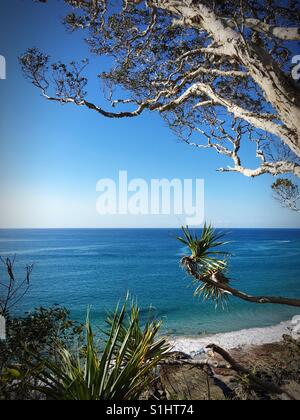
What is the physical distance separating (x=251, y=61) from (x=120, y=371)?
277cm

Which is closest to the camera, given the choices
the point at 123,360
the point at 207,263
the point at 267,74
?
the point at 267,74

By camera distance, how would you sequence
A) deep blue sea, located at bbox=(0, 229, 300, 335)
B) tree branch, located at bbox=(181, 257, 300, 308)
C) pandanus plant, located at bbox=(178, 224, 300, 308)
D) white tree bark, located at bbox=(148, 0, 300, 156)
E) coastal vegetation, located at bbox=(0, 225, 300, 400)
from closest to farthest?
coastal vegetation, located at bbox=(0, 225, 300, 400) < white tree bark, located at bbox=(148, 0, 300, 156) < tree branch, located at bbox=(181, 257, 300, 308) < pandanus plant, located at bbox=(178, 224, 300, 308) < deep blue sea, located at bbox=(0, 229, 300, 335)

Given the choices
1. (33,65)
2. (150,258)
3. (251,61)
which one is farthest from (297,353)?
(150,258)

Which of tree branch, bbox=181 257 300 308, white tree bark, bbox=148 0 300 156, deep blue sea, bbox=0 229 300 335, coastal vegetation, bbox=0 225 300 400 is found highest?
white tree bark, bbox=148 0 300 156

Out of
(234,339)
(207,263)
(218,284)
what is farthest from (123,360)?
(234,339)

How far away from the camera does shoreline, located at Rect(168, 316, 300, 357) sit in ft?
32.0

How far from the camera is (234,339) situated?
11008 millimetres

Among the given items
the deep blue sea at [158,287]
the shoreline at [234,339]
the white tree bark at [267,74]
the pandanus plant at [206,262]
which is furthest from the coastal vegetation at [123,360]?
the shoreline at [234,339]

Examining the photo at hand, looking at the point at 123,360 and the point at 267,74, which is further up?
the point at 267,74

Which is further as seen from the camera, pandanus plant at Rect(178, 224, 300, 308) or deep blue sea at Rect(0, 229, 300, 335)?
deep blue sea at Rect(0, 229, 300, 335)

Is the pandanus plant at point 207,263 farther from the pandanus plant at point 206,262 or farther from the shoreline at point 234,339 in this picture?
the shoreline at point 234,339

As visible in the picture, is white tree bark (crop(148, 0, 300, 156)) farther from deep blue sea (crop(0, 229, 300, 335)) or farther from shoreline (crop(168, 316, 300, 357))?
shoreline (crop(168, 316, 300, 357))

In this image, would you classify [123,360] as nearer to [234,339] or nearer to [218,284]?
[218,284]

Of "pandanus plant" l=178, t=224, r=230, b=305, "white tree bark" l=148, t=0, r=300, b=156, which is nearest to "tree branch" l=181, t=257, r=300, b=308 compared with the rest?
"pandanus plant" l=178, t=224, r=230, b=305
